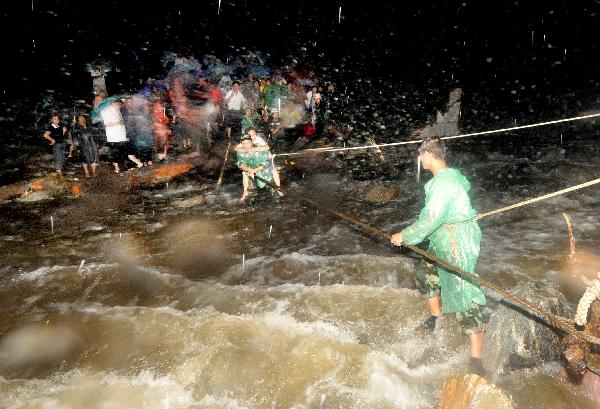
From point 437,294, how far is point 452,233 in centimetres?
92

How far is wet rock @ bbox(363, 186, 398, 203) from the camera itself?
9269 mm

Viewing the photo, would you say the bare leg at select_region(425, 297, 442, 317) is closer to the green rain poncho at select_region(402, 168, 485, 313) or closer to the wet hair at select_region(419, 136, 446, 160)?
the green rain poncho at select_region(402, 168, 485, 313)

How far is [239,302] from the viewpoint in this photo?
5.10 m

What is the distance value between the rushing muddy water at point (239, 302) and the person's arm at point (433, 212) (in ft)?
5.34

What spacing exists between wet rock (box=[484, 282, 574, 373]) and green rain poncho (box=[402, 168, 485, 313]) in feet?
1.53

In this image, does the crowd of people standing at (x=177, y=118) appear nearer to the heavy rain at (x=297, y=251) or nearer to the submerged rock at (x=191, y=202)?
the heavy rain at (x=297, y=251)

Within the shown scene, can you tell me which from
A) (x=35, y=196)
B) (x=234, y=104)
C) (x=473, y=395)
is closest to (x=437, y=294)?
(x=473, y=395)

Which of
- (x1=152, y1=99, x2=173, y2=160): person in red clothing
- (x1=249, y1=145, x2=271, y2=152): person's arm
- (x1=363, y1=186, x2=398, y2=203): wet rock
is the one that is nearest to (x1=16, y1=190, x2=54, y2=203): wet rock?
(x1=152, y1=99, x2=173, y2=160): person in red clothing

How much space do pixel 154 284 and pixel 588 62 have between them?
69.0ft

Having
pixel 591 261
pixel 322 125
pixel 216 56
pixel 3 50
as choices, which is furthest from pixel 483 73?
pixel 3 50

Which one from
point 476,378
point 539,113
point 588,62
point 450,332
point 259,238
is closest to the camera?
point 476,378

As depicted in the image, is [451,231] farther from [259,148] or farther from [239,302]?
[259,148]

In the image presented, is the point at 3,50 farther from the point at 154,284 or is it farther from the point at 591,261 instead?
the point at 591,261

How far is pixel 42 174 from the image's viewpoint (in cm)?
1083
